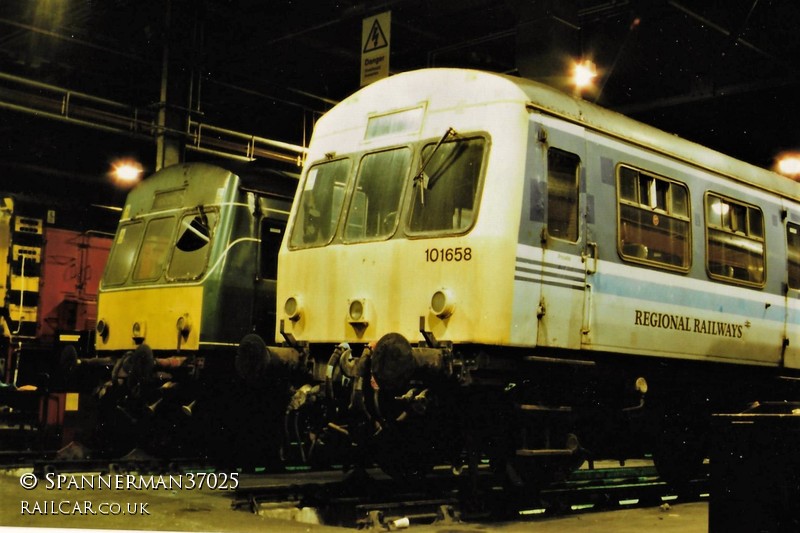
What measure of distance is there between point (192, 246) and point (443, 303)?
15.9ft

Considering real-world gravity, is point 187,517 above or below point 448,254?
below

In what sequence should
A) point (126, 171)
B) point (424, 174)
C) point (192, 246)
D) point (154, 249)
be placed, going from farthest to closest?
point (126, 171) < point (154, 249) < point (192, 246) < point (424, 174)

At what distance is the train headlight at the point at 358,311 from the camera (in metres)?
8.58

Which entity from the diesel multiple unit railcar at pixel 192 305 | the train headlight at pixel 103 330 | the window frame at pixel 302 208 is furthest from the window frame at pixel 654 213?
the train headlight at pixel 103 330

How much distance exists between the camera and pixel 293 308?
9.24 meters

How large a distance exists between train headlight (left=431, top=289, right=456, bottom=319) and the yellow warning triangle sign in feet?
21.1

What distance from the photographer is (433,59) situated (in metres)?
17.2

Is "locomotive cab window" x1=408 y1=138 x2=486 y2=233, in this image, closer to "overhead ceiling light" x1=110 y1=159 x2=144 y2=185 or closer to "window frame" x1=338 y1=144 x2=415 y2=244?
"window frame" x1=338 y1=144 x2=415 y2=244

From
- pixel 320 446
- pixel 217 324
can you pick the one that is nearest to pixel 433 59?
pixel 217 324

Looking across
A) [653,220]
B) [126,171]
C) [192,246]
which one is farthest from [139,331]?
[126,171]

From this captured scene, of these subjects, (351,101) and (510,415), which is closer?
(510,415)

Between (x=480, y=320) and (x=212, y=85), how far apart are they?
13.2 meters

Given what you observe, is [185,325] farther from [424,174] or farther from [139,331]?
[424,174]

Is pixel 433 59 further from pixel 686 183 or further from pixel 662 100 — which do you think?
pixel 686 183
